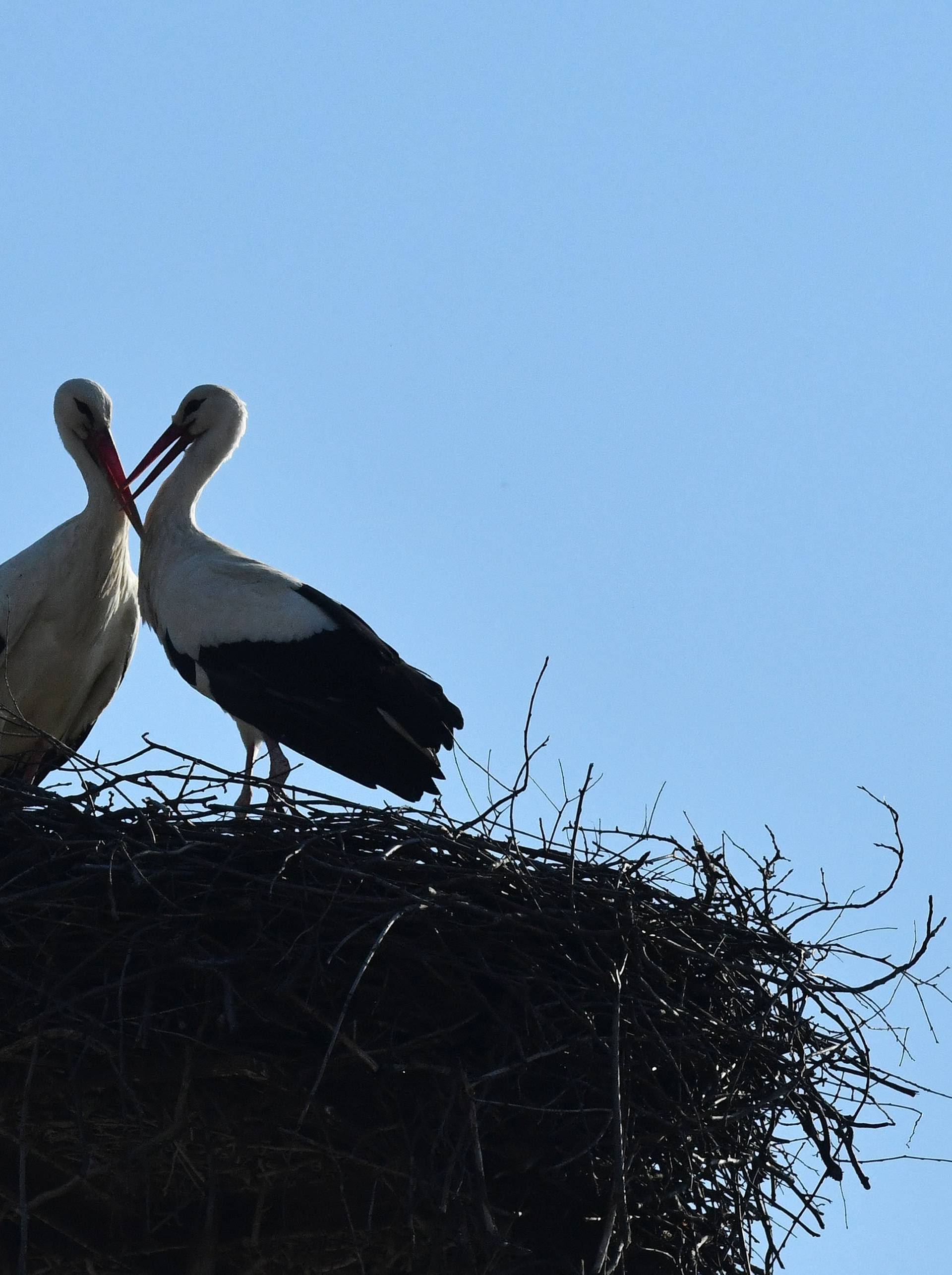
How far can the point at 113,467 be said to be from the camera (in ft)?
22.2

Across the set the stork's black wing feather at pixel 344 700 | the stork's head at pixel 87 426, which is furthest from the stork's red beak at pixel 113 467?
the stork's black wing feather at pixel 344 700

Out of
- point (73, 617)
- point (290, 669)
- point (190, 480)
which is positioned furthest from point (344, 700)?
point (190, 480)

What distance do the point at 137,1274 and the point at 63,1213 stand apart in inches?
8.8

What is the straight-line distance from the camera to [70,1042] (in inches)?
173

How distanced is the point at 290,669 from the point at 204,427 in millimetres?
1302

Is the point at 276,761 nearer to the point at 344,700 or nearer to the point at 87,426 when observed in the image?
the point at 344,700

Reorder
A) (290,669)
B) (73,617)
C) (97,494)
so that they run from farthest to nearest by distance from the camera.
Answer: (97,494) → (73,617) → (290,669)

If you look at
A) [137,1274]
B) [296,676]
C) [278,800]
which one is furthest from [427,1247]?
[296,676]

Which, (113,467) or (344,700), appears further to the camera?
(113,467)

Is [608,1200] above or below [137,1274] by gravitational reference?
above

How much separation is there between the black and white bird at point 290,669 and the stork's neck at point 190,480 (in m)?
0.11

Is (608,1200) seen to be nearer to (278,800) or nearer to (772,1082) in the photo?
(772,1082)

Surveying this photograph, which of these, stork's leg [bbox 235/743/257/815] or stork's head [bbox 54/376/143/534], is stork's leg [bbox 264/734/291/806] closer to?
stork's leg [bbox 235/743/257/815]

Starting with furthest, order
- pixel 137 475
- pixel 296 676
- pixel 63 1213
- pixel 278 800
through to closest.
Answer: pixel 137 475
pixel 296 676
pixel 278 800
pixel 63 1213
